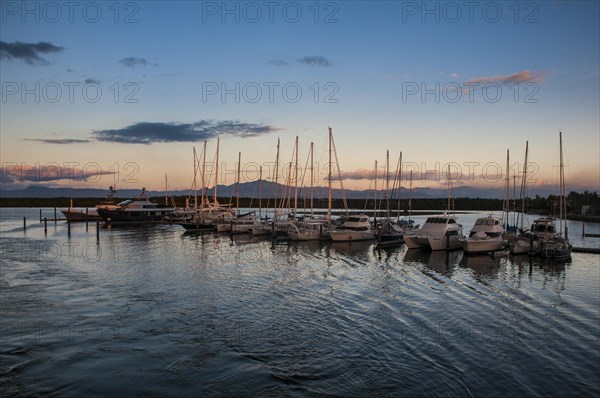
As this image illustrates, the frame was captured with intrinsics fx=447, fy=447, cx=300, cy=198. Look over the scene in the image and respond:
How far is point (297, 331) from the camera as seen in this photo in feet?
50.6

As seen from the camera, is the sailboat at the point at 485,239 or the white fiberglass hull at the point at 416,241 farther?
the white fiberglass hull at the point at 416,241

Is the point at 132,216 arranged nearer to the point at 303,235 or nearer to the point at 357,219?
the point at 303,235

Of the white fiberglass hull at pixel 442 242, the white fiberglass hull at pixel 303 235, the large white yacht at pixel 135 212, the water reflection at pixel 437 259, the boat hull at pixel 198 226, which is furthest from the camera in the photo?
the large white yacht at pixel 135 212

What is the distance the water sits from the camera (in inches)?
446

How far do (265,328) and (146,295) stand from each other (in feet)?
27.3

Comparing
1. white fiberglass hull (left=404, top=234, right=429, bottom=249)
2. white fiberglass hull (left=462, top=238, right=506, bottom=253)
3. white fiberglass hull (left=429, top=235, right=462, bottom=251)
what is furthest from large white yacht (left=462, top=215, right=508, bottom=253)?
→ white fiberglass hull (left=404, top=234, right=429, bottom=249)

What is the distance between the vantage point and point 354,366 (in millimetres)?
12219

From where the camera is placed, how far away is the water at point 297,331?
11.3 meters

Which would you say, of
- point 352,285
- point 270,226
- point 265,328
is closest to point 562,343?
point 265,328

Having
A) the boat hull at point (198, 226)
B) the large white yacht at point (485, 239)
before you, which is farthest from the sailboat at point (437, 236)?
the boat hull at point (198, 226)

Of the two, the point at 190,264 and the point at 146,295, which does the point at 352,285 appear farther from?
the point at 190,264

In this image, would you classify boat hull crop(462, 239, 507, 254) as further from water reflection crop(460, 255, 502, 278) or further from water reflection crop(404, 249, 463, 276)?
water reflection crop(404, 249, 463, 276)

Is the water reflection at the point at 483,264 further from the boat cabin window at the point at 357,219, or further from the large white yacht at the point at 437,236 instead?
the boat cabin window at the point at 357,219

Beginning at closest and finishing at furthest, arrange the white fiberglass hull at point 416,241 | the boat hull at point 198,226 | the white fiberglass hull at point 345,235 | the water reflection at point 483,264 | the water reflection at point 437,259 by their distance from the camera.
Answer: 1. the water reflection at point 483,264
2. the water reflection at point 437,259
3. the white fiberglass hull at point 416,241
4. the white fiberglass hull at point 345,235
5. the boat hull at point 198,226
